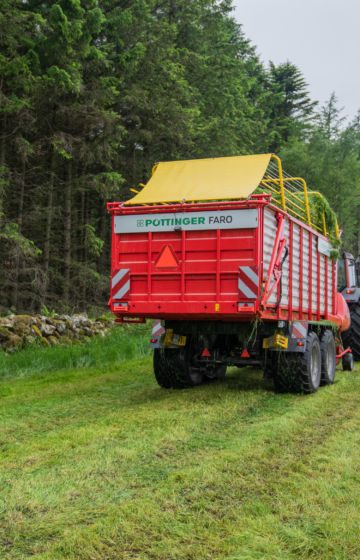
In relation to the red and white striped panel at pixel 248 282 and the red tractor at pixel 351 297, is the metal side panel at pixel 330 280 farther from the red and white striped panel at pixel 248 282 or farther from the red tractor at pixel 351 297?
the red and white striped panel at pixel 248 282

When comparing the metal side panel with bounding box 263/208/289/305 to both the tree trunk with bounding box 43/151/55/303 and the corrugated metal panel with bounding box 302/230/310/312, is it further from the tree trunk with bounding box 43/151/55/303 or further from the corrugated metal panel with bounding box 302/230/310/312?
the tree trunk with bounding box 43/151/55/303

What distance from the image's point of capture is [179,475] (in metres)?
4.52

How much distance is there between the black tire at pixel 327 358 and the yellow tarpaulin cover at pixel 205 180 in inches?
118

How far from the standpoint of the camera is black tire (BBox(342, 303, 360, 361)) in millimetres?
13141

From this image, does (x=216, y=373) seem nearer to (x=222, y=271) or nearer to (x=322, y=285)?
(x=322, y=285)

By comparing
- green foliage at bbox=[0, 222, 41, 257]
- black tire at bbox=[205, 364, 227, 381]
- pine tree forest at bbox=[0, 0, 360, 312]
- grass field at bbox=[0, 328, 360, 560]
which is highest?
pine tree forest at bbox=[0, 0, 360, 312]

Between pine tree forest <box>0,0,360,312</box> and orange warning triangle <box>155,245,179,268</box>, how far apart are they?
7863mm

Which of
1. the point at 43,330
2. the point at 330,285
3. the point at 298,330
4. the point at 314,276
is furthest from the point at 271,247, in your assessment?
the point at 43,330

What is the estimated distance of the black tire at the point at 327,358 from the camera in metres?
9.58

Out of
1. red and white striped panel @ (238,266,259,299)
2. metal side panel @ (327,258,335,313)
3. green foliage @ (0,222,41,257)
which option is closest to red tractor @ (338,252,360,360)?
metal side panel @ (327,258,335,313)

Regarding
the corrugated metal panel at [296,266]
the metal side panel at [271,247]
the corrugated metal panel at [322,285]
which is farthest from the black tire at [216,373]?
the metal side panel at [271,247]

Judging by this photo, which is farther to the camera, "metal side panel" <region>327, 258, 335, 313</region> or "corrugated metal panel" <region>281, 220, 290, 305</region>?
"metal side panel" <region>327, 258, 335, 313</region>

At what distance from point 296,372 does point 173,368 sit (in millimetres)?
1801

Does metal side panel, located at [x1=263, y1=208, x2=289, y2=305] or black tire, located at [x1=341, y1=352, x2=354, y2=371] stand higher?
metal side panel, located at [x1=263, y1=208, x2=289, y2=305]
